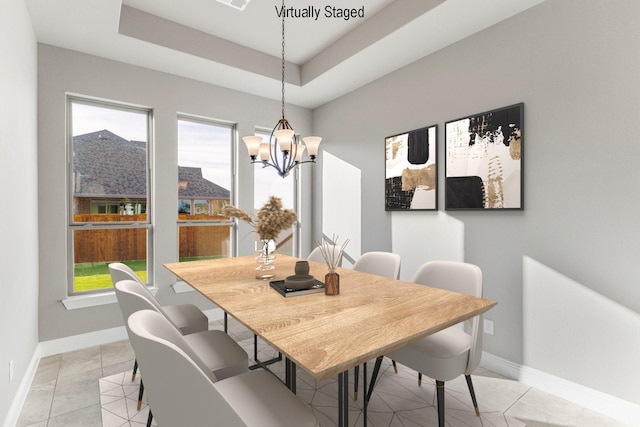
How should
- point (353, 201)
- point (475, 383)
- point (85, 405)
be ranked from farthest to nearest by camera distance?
point (353, 201) < point (475, 383) < point (85, 405)

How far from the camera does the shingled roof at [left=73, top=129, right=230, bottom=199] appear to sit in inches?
120

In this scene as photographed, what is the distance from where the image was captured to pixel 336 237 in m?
4.06

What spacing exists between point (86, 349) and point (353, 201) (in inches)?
123

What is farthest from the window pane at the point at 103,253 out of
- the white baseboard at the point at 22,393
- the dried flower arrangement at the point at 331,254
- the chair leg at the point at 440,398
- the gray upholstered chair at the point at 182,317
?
the chair leg at the point at 440,398

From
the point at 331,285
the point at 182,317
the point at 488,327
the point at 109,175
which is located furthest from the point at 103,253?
the point at 488,327

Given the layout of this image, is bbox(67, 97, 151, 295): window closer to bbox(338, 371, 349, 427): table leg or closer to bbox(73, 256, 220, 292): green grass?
bbox(73, 256, 220, 292): green grass

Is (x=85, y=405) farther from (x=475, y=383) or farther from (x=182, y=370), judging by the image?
(x=475, y=383)

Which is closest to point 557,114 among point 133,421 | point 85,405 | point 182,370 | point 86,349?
point 182,370

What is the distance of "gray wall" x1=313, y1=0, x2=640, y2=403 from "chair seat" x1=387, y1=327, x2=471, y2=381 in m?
0.89

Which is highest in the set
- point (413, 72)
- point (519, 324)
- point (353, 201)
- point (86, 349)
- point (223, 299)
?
point (413, 72)

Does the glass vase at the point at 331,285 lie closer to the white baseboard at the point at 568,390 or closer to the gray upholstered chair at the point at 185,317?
the gray upholstered chair at the point at 185,317

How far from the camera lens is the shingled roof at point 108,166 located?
3043mm

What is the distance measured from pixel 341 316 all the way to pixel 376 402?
1.15 metres

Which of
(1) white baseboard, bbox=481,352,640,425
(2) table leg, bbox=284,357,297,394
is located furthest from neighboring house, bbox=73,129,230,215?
(1) white baseboard, bbox=481,352,640,425
